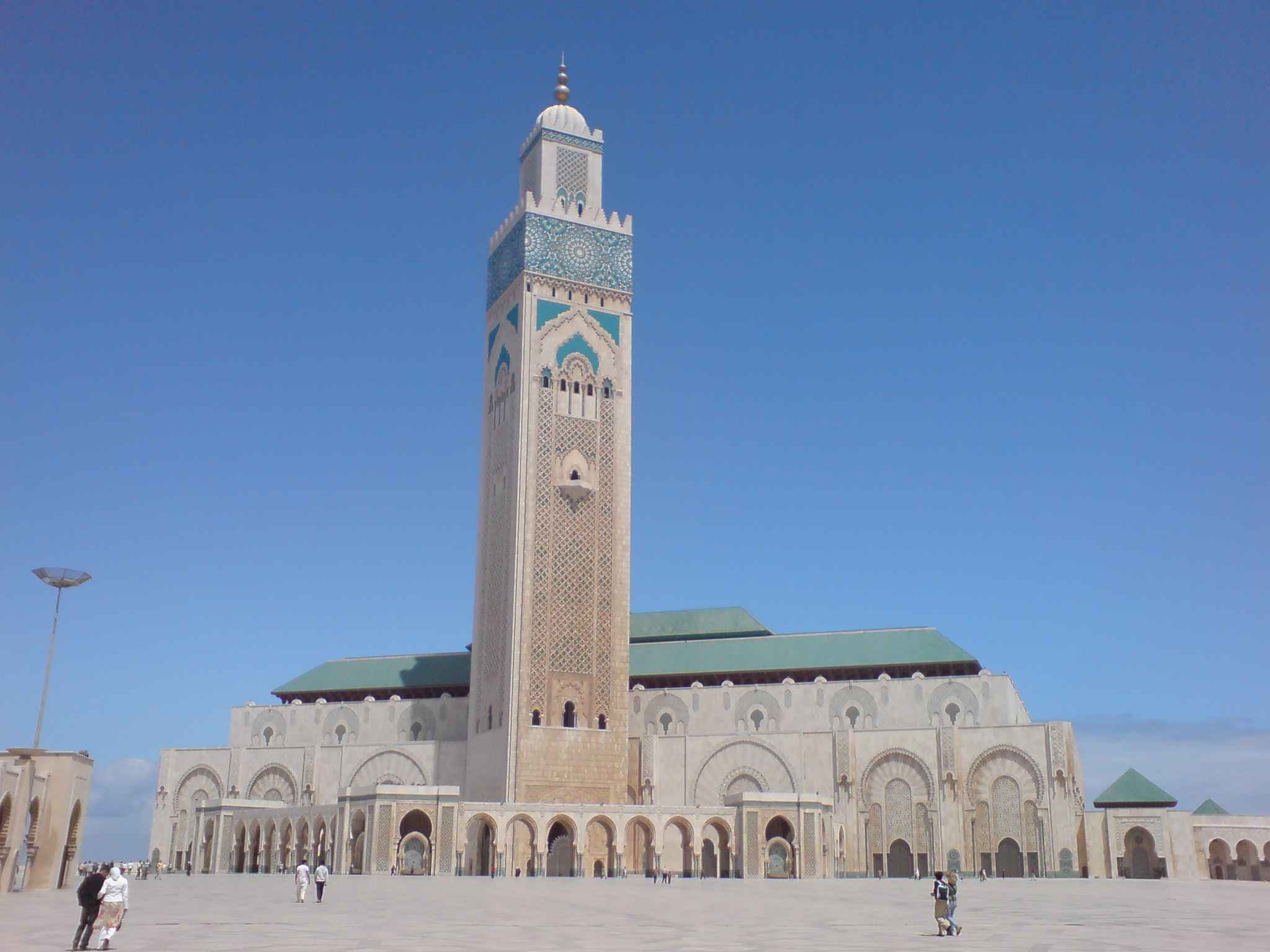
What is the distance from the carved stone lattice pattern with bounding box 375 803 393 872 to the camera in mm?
33125

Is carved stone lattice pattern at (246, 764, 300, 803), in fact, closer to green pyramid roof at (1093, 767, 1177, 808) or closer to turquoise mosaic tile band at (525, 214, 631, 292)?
turquoise mosaic tile band at (525, 214, 631, 292)

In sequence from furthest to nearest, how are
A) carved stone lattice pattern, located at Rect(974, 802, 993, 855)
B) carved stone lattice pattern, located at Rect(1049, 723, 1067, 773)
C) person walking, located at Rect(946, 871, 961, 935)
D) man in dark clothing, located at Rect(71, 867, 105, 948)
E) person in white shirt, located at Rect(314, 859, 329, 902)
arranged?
carved stone lattice pattern, located at Rect(974, 802, 993, 855), carved stone lattice pattern, located at Rect(1049, 723, 1067, 773), person in white shirt, located at Rect(314, 859, 329, 902), person walking, located at Rect(946, 871, 961, 935), man in dark clothing, located at Rect(71, 867, 105, 948)

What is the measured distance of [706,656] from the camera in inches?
1730

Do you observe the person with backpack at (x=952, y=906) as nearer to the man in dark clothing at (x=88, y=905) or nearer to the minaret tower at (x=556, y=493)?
the man in dark clothing at (x=88, y=905)

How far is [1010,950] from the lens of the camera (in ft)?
36.3

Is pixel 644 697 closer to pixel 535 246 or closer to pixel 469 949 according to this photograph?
pixel 535 246

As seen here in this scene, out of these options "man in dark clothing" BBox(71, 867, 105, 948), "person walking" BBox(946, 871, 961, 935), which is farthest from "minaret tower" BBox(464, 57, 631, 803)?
"man in dark clothing" BBox(71, 867, 105, 948)

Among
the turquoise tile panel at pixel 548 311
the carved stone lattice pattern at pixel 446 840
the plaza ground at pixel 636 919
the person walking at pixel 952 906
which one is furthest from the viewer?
the turquoise tile panel at pixel 548 311

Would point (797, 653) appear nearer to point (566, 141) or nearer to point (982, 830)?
point (982, 830)

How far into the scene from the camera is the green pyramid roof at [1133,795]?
38.8 metres

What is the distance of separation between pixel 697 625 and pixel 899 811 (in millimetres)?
11179

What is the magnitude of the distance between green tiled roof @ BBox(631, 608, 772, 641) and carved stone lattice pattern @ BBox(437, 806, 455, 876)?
14.0 metres

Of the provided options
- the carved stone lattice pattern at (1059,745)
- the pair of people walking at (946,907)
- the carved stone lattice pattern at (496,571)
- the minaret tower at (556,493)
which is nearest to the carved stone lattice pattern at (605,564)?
the minaret tower at (556,493)

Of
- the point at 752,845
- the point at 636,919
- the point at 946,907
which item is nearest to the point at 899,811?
the point at 752,845
